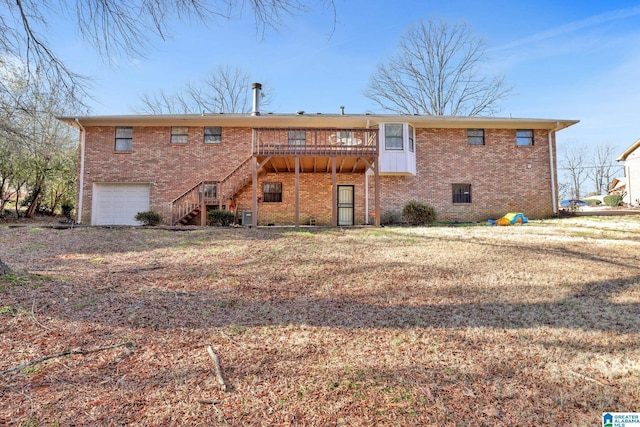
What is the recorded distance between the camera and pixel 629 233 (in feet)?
29.0

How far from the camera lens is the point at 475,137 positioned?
14.7 meters

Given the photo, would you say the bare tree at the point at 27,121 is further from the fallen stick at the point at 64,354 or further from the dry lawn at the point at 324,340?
the fallen stick at the point at 64,354

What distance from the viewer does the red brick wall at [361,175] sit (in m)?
14.0

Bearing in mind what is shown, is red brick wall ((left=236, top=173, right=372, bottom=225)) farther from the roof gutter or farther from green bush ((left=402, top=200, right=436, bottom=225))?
the roof gutter

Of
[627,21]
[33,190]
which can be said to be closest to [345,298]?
[627,21]

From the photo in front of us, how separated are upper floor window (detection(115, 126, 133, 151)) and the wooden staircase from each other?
11.4 feet

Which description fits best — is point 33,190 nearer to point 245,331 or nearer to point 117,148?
point 117,148

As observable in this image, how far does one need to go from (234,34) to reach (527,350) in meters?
4.29

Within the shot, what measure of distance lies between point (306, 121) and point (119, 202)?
350 inches

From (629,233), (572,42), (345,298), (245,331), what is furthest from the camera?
(572,42)

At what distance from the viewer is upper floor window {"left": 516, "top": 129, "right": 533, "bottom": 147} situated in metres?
14.8

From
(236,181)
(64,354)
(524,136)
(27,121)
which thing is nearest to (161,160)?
(236,181)

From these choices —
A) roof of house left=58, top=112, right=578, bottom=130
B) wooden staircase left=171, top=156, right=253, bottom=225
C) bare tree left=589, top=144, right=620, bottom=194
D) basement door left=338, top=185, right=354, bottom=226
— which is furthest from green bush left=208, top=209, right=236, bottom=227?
bare tree left=589, top=144, right=620, bottom=194

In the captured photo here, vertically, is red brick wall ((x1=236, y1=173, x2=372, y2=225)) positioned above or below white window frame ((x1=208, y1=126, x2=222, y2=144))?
below
